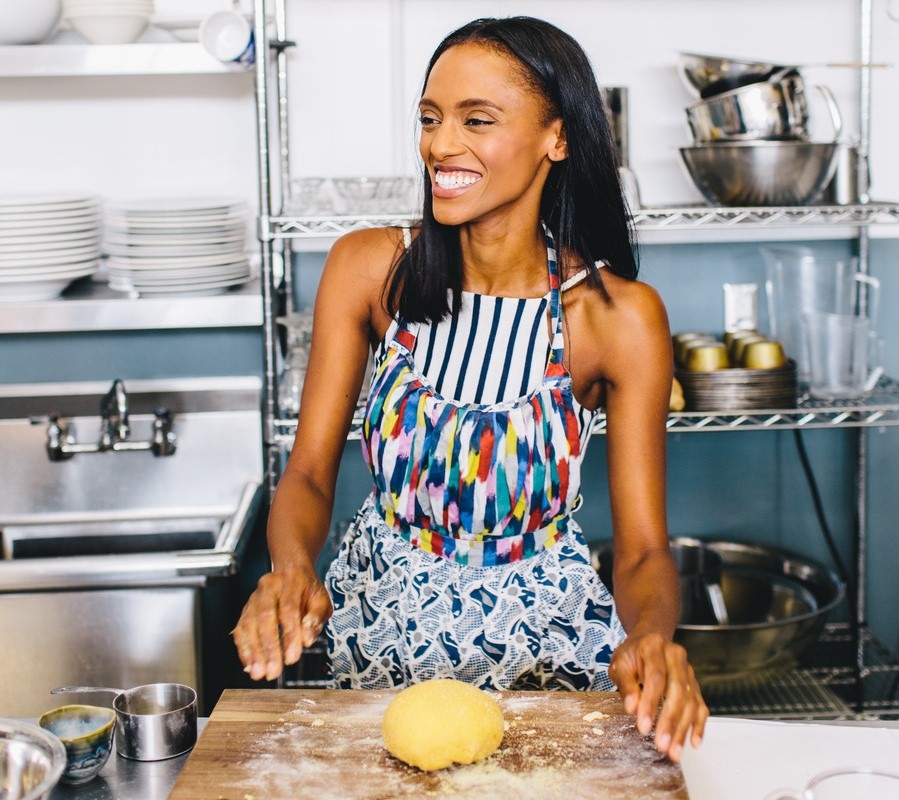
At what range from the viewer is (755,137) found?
6.49ft

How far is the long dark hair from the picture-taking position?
4.39 ft

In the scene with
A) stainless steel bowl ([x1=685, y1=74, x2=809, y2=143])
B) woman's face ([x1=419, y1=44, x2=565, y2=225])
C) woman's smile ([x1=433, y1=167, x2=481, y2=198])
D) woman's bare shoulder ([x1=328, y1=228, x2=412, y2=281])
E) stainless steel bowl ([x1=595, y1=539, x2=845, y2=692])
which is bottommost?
stainless steel bowl ([x1=595, y1=539, x2=845, y2=692])

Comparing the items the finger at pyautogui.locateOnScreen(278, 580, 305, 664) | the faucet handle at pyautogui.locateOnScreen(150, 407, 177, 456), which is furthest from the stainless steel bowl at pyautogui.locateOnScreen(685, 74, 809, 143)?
the finger at pyautogui.locateOnScreen(278, 580, 305, 664)

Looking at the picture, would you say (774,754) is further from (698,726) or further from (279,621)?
(279,621)

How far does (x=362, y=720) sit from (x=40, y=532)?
1326 mm

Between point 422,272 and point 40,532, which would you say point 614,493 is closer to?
point 422,272

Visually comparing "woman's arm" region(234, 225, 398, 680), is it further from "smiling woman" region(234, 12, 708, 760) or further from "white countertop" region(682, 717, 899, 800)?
Result: "white countertop" region(682, 717, 899, 800)

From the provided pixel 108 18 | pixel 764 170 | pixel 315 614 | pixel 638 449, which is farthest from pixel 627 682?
pixel 108 18

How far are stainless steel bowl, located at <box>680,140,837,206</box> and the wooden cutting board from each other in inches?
45.6

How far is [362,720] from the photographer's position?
42.6 inches

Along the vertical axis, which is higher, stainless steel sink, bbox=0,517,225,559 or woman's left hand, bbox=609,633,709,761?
woman's left hand, bbox=609,633,709,761

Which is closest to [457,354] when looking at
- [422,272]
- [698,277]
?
[422,272]

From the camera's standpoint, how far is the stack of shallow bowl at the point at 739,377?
2.04m

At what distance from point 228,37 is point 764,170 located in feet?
3.20
